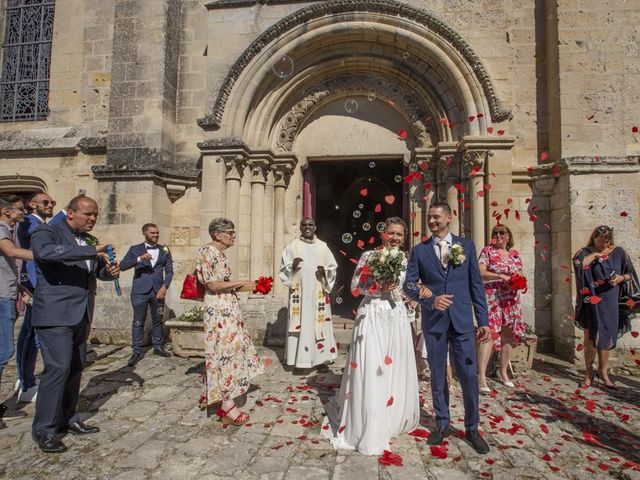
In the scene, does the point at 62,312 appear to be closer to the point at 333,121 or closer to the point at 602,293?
the point at 333,121

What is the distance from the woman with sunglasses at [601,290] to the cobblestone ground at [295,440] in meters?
0.45

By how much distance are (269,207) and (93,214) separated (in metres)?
4.02

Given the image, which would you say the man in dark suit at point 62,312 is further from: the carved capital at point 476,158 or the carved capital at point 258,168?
the carved capital at point 476,158

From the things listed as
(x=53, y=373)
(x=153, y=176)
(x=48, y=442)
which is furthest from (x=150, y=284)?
(x=48, y=442)

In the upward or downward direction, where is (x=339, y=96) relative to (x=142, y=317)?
upward

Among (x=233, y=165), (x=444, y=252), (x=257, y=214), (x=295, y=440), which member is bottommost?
(x=295, y=440)

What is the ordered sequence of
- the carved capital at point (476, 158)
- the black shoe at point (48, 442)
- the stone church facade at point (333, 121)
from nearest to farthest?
the black shoe at point (48, 442) → the stone church facade at point (333, 121) → the carved capital at point (476, 158)

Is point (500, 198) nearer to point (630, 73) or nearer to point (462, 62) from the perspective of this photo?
Answer: point (462, 62)

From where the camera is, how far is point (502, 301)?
480 cm

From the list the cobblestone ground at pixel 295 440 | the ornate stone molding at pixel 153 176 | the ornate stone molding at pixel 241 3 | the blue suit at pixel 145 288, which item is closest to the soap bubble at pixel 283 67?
the ornate stone molding at pixel 241 3

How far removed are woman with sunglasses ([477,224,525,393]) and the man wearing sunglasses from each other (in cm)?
517

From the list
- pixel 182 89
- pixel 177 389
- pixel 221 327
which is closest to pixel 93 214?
pixel 221 327

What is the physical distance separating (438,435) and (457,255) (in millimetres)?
1537

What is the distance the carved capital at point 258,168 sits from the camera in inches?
274
